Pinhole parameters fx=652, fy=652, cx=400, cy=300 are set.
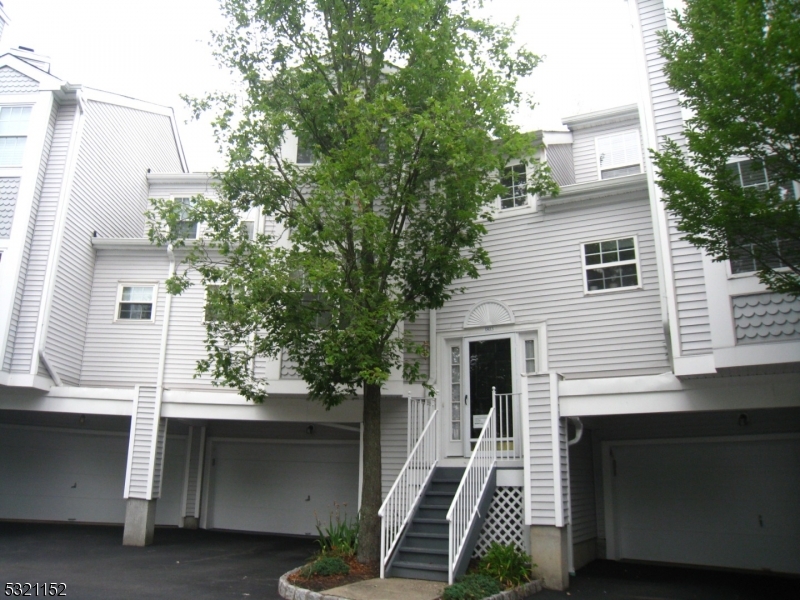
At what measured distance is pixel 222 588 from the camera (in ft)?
28.2

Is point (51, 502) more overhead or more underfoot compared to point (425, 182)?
more underfoot

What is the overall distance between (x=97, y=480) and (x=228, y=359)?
8634 mm

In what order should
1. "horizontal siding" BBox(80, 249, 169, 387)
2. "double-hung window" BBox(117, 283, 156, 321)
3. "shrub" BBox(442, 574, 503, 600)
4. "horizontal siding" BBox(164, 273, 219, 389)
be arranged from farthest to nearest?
"double-hung window" BBox(117, 283, 156, 321)
"horizontal siding" BBox(80, 249, 169, 387)
"horizontal siding" BBox(164, 273, 219, 389)
"shrub" BBox(442, 574, 503, 600)

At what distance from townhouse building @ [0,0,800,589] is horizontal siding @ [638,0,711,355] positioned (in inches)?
1.2

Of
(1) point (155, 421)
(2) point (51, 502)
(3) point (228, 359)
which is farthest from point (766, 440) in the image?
(2) point (51, 502)

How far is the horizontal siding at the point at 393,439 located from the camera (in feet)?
38.1

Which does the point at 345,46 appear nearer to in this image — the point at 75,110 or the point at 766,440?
the point at 75,110

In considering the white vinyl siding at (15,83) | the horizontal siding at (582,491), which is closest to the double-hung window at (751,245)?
the horizontal siding at (582,491)

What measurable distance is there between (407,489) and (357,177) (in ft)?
15.5

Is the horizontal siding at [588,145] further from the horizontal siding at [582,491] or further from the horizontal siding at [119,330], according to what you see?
the horizontal siding at [119,330]

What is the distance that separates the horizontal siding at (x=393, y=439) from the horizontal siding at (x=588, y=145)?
18.6 ft

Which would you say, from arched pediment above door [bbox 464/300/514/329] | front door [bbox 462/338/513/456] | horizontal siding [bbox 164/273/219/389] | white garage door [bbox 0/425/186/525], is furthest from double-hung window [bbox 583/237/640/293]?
white garage door [bbox 0/425/186/525]

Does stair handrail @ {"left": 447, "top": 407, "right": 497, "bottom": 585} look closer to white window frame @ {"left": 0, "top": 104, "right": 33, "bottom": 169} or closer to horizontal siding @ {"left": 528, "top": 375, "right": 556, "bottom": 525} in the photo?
horizontal siding @ {"left": 528, "top": 375, "right": 556, "bottom": 525}

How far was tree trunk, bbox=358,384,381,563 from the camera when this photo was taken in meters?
9.20
